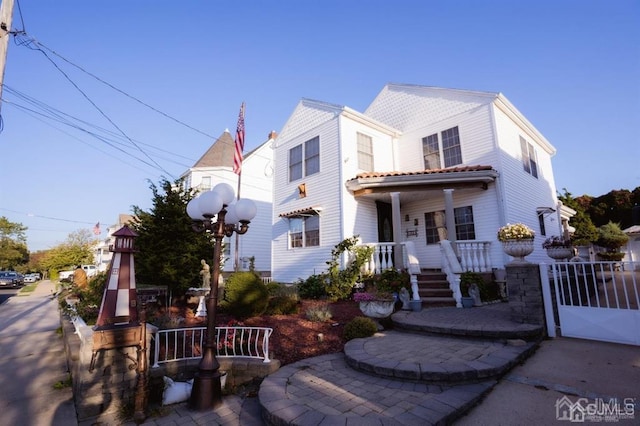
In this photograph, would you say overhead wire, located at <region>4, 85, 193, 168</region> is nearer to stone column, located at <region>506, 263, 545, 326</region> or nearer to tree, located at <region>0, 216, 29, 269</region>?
stone column, located at <region>506, 263, 545, 326</region>

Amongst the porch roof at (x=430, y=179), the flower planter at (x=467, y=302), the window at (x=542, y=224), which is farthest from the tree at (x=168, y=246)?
the window at (x=542, y=224)

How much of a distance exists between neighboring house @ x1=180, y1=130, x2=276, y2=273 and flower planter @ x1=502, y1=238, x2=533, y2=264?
50.6 ft

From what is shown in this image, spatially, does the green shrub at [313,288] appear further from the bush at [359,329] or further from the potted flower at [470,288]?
the potted flower at [470,288]

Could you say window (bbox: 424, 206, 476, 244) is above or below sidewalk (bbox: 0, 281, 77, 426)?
above

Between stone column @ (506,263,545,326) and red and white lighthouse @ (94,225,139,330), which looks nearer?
red and white lighthouse @ (94,225,139,330)

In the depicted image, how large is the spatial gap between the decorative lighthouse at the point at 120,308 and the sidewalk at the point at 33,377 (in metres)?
0.89

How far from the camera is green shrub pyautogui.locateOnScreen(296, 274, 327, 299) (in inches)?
382

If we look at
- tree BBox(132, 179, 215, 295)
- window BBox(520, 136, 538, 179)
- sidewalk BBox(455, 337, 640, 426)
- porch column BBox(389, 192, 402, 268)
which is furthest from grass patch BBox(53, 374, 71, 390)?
window BBox(520, 136, 538, 179)

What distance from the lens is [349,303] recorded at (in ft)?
27.4

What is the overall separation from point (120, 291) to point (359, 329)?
13.1 feet

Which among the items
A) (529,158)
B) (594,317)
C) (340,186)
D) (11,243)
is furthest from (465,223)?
(11,243)

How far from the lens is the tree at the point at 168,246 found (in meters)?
7.89

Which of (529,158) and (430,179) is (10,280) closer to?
(430,179)

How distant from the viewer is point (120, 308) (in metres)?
3.75
